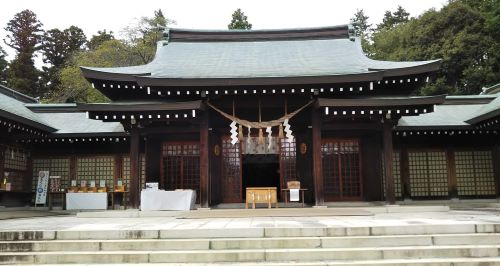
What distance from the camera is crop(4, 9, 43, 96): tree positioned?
44.1m

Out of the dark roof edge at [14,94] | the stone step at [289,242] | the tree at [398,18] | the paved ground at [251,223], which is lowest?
the stone step at [289,242]

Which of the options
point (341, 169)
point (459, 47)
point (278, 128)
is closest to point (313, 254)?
point (278, 128)

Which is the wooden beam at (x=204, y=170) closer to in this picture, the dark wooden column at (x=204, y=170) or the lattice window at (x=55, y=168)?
→ the dark wooden column at (x=204, y=170)

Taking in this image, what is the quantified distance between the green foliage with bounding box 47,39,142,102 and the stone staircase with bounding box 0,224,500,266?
95.9 ft

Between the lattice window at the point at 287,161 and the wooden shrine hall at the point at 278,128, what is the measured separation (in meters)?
0.04

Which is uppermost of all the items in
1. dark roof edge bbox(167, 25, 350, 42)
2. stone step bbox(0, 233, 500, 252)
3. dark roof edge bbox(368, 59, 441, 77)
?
dark roof edge bbox(167, 25, 350, 42)

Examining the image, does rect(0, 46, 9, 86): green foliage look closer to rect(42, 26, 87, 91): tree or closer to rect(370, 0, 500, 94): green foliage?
rect(42, 26, 87, 91): tree

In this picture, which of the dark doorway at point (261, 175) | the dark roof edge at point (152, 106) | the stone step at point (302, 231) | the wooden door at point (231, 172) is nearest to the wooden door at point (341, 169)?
the wooden door at point (231, 172)

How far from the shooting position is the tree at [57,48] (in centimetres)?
Result: 4628

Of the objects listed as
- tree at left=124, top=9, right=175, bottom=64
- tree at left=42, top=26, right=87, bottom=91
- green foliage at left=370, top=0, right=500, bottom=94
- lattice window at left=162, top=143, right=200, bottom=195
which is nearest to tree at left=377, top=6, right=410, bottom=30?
green foliage at left=370, top=0, right=500, bottom=94

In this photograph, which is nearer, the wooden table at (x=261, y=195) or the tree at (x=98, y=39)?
the wooden table at (x=261, y=195)

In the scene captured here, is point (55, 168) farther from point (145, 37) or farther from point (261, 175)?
point (145, 37)

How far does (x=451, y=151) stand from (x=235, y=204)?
9395 mm

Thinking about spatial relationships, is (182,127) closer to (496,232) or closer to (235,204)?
(235,204)
